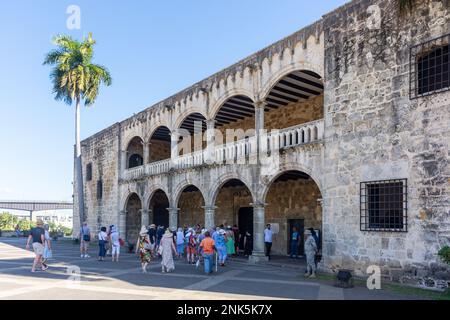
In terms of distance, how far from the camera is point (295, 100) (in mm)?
17359

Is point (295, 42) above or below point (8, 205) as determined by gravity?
above

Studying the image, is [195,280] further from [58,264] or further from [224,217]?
[224,217]

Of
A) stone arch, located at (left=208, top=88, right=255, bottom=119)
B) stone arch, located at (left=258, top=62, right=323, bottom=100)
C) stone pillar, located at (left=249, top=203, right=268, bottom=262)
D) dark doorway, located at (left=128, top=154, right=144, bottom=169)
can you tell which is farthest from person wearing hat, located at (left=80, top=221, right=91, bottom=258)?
dark doorway, located at (left=128, top=154, right=144, bottom=169)

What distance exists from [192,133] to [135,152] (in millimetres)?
5224

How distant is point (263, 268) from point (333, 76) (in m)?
6.47

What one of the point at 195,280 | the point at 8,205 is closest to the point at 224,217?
the point at 195,280

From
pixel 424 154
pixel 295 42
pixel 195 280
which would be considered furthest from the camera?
pixel 295 42

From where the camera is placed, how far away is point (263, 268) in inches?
536

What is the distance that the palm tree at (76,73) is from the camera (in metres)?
26.1

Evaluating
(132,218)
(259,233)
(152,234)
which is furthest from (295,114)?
(132,218)

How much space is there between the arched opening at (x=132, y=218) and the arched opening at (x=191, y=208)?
2708mm

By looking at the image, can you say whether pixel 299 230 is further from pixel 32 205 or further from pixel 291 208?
pixel 32 205

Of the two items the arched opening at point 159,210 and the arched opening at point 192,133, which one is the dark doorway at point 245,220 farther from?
the arched opening at point 159,210

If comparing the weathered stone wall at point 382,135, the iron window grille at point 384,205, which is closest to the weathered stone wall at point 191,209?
the weathered stone wall at point 382,135
